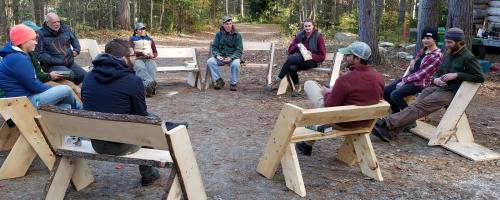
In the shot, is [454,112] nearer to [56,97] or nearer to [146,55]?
[56,97]

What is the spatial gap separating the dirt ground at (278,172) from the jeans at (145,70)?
0.65 meters

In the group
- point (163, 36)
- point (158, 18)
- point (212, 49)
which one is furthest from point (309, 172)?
point (158, 18)

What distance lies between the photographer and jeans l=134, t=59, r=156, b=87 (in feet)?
25.9

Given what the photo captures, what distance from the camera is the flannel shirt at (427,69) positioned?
20.3 ft

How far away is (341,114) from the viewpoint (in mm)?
4258

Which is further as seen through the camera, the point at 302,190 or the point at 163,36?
the point at 163,36

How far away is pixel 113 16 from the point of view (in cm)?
2109

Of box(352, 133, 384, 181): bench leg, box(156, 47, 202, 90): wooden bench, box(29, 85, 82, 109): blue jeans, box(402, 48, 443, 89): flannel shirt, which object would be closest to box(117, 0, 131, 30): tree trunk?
box(156, 47, 202, 90): wooden bench

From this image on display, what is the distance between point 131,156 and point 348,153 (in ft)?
7.93

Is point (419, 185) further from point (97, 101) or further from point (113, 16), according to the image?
point (113, 16)

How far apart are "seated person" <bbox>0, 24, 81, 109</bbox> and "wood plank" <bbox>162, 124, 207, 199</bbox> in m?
1.96

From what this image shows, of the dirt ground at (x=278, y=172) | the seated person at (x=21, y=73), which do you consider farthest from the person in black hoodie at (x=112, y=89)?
the seated person at (x=21, y=73)

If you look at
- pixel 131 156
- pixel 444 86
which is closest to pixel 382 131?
pixel 444 86

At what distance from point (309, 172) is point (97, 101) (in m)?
2.25
